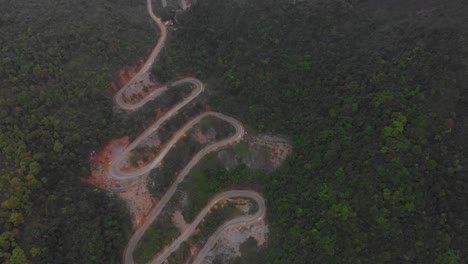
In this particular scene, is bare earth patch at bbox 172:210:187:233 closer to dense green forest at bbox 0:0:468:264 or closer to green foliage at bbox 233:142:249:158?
dense green forest at bbox 0:0:468:264

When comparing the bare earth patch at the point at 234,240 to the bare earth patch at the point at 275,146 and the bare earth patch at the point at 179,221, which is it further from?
the bare earth patch at the point at 275,146

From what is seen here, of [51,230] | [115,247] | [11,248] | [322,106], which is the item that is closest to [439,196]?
[322,106]

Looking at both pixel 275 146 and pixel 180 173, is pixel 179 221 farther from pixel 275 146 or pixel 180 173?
pixel 275 146

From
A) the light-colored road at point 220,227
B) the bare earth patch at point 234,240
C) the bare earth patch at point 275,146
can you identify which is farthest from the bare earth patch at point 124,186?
the bare earth patch at point 275,146

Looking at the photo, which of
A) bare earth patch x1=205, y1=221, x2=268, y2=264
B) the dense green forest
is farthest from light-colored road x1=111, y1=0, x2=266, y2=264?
the dense green forest

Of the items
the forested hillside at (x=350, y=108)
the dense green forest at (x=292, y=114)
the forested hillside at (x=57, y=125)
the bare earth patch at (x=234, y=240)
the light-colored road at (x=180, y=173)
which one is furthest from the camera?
the light-colored road at (x=180, y=173)

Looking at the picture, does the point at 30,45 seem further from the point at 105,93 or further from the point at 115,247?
the point at 115,247
